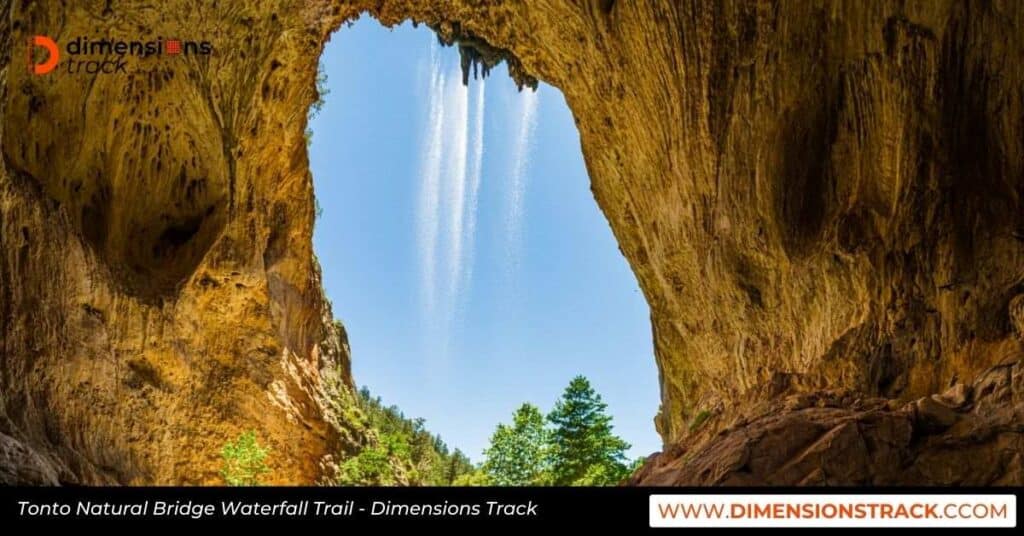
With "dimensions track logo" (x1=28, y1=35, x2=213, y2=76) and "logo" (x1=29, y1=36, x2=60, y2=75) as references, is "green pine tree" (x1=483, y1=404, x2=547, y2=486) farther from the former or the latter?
"logo" (x1=29, y1=36, x2=60, y2=75)

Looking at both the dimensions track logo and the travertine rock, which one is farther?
the dimensions track logo

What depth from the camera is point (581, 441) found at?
57.7 feet

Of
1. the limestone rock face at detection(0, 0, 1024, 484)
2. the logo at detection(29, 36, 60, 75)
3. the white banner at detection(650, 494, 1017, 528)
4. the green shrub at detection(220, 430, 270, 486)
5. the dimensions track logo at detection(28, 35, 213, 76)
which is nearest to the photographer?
the white banner at detection(650, 494, 1017, 528)

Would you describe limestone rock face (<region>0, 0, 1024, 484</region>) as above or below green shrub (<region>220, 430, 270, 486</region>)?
above

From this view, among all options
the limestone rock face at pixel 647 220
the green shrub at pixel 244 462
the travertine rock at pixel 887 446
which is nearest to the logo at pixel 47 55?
the limestone rock face at pixel 647 220

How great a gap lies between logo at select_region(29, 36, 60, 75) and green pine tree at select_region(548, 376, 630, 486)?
1185 cm

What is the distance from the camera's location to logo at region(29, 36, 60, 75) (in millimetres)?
14023

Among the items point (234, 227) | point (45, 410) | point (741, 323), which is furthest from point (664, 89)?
point (45, 410)

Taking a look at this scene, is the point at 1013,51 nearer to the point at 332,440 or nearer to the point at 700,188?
the point at 700,188

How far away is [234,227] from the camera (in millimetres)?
16828

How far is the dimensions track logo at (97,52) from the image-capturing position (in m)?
14.2

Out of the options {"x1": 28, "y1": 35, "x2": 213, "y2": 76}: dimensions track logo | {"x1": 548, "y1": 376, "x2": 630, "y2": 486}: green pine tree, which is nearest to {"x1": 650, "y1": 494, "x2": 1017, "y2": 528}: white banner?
{"x1": 548, "y1": 376, "x2": 630, "y2": 486}: green pine tree

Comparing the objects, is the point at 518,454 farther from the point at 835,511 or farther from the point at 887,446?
the point at 835,511

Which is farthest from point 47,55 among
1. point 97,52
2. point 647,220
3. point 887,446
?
point 887,446
